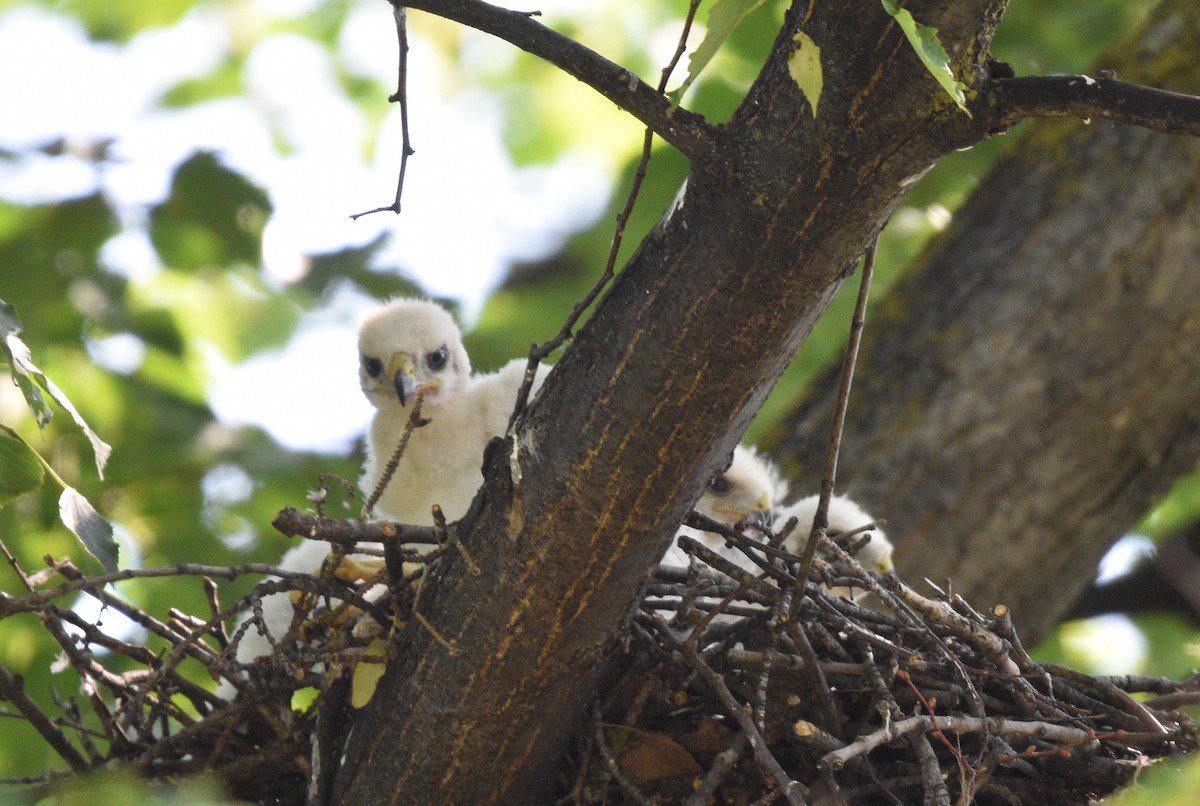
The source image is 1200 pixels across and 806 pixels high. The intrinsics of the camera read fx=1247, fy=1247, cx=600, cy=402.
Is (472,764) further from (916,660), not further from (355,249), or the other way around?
(355,249)

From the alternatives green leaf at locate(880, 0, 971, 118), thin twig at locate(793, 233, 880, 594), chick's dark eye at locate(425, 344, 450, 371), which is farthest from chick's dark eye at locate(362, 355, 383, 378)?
green leaf at locate(880, 0, 971, 118)

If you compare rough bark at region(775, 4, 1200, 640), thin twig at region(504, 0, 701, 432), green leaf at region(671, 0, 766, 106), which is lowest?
green leaf at region(671, 0, 766, 106)

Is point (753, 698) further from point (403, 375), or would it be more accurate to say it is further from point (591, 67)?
point (403, 375)

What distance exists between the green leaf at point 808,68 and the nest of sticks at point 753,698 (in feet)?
3.12

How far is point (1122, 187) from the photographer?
394cm

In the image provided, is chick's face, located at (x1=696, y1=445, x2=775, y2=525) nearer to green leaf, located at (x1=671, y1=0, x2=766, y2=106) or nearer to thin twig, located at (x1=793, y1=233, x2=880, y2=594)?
thin twig, located at (x1=793, y1=233, x2=880, y2=594)

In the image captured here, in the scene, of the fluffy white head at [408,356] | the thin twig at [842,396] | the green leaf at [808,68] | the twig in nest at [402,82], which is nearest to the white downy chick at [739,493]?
the fluffy white head at [408,356]

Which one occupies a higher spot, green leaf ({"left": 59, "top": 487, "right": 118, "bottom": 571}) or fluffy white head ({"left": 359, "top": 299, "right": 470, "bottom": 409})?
fluffy white head ({"left": 359, "top": 299, "right": 470, "bottom": 409})

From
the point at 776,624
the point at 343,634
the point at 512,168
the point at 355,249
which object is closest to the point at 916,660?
the point at 776,624

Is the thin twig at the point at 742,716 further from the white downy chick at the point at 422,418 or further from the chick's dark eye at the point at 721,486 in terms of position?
the chick's dark eye at the point at 721,486

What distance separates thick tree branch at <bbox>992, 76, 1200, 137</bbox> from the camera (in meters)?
1.49

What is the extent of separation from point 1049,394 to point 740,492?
111 cm

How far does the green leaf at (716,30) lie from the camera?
4.49 feet

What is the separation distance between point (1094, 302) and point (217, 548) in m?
3.04
